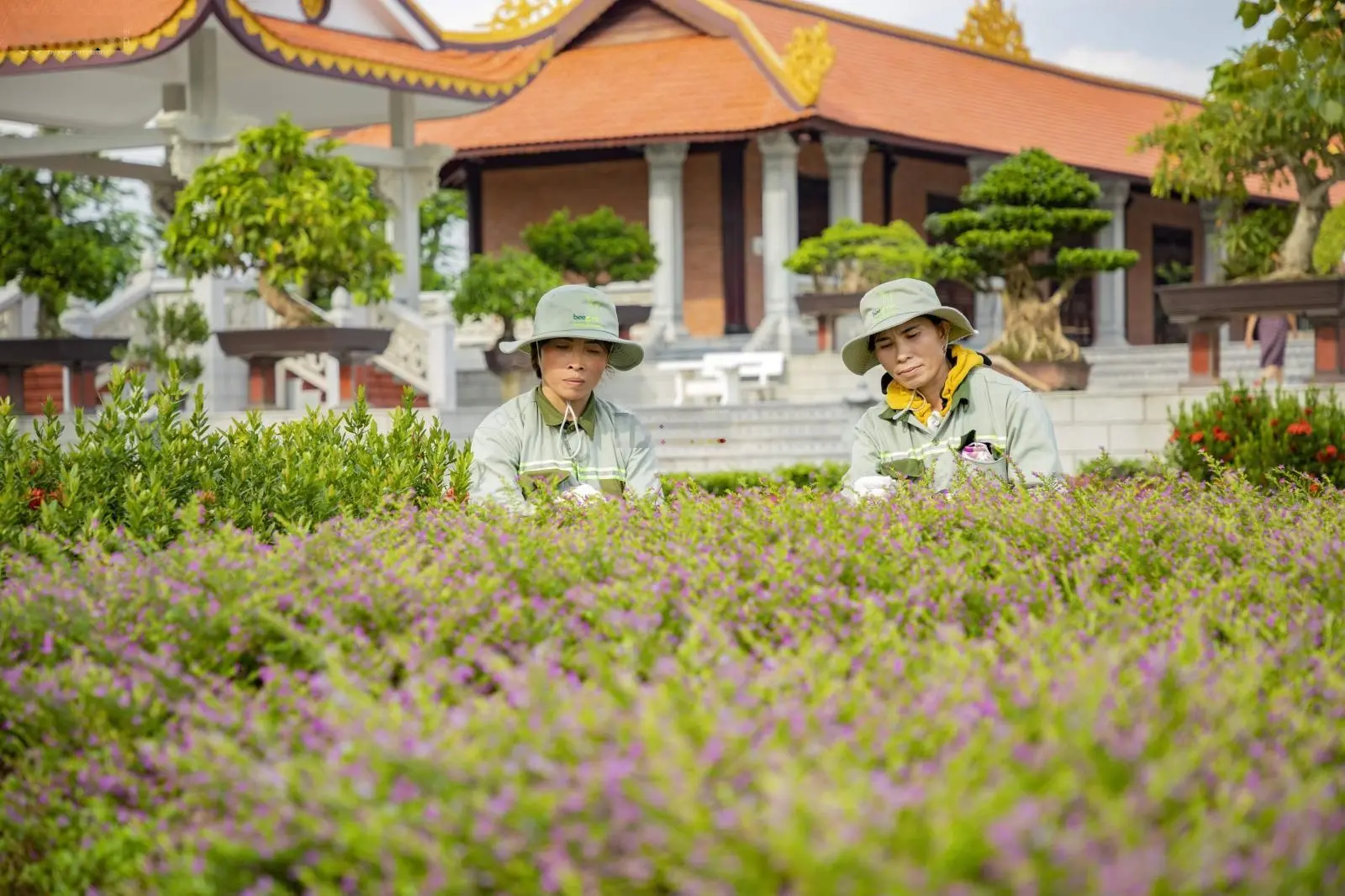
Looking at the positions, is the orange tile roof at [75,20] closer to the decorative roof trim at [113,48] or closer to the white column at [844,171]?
the decorative roof trim at [113,48]

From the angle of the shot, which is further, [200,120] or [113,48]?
[200,120]

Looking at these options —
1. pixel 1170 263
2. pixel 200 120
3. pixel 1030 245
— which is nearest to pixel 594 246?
pixel 200 120

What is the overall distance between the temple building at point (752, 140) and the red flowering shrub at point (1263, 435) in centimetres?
1174

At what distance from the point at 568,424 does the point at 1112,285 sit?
24964mm

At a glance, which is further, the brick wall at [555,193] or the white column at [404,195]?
the brick wall at [555,193]

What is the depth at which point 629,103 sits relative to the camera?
25.0 metres

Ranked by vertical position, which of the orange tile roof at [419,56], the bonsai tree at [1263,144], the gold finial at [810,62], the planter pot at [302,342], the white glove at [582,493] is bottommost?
the white glove at [582,493]

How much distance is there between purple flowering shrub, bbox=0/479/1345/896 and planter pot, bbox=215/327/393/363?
35.4 ft

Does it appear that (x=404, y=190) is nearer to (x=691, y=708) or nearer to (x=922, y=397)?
(x=922, y=397)

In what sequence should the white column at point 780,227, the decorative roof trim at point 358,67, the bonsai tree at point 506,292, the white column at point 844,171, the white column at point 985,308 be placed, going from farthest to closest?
1. the white column at point 985,308
2. the white column at point 844,171
3. the white column at point 780,227
4. the bonsai tree at point 506,292
5. the decorative roof trim at point 358,67

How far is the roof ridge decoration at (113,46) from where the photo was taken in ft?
51.0

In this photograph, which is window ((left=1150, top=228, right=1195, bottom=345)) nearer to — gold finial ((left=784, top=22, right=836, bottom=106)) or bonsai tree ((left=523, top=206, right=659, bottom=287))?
gold finial ((left=784, top=22, right=836, bottom=106))

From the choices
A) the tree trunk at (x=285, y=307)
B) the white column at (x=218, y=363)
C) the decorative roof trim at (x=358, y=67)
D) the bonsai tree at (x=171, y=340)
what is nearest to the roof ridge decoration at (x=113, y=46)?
the decorative roof trim at (x=358, y=67)

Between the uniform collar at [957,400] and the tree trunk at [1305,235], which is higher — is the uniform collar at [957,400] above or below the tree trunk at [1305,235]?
below
